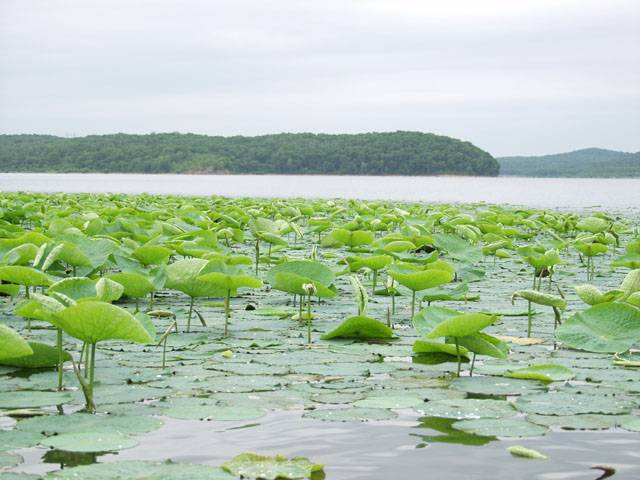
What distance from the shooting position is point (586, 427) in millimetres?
2451

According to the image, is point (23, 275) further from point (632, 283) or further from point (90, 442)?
point (632, 283)

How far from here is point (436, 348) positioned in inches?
133

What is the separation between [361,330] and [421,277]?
14.8 inches

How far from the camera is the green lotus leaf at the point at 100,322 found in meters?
2.29

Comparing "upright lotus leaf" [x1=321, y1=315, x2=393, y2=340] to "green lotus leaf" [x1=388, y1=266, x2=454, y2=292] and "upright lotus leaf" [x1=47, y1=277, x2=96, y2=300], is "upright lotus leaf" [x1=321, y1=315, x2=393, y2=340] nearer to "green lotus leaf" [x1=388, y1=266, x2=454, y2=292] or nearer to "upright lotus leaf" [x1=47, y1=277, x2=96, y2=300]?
"green lotus leaf" [x1=388, y1=266, x2=454, y2=292]

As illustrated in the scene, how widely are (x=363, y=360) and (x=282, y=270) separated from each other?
89 cm

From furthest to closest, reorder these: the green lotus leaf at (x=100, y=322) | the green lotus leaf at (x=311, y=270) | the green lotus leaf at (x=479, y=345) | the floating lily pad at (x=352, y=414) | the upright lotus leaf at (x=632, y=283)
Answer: the green lotus leaf at (x=311, y=270) < the upright lotus leaf at (x=632, y=283) < the green lotus leaf at (x=479, y=345) < the floating lily pad at (x=352, y=414) < the green lotus leaf at (x=100, y=322)

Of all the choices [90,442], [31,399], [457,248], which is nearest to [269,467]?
[90,442]

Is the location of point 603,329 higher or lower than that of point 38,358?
higher

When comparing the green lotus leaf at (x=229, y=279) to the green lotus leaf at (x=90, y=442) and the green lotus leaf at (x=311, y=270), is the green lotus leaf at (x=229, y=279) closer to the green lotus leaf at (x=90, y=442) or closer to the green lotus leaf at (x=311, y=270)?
the green lotus leaf at (x=311, y=270)

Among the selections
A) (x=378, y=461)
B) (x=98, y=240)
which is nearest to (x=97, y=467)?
(x=378, y=461)

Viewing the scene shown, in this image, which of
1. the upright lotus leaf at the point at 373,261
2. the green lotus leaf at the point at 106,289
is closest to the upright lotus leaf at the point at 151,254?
the upright lotus leaf at the point at 373,261

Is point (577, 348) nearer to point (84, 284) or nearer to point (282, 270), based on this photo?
point (282, 270)

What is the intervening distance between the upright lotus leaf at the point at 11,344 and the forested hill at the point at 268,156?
61765mm
